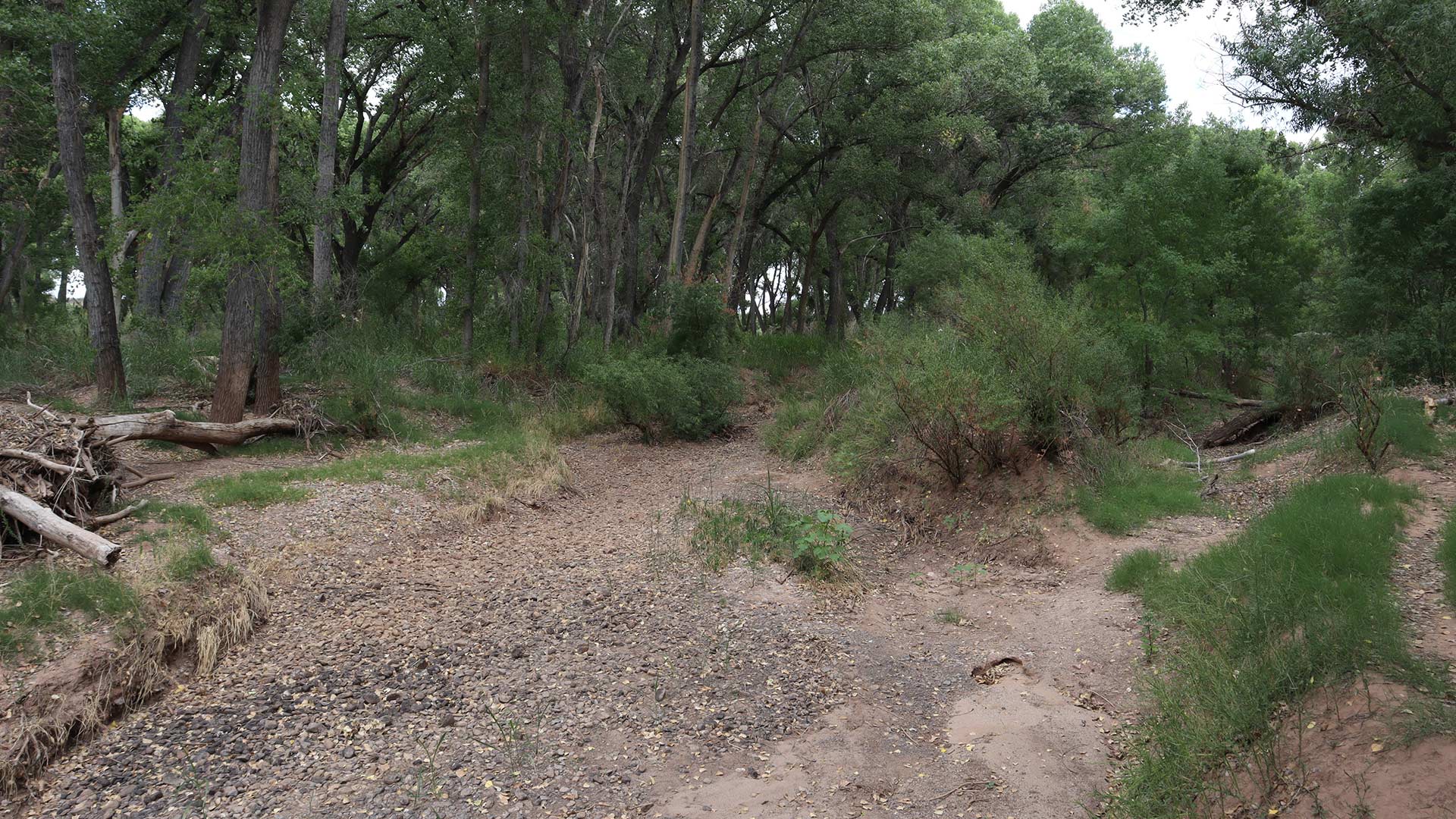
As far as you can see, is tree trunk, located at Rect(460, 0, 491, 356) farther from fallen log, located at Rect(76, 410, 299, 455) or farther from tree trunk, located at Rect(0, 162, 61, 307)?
tree trunk, located at Rect(0, 162, 61, 307)

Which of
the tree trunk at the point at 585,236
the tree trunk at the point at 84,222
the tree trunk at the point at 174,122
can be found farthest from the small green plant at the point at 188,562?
the tree trunk at the point at 585,236

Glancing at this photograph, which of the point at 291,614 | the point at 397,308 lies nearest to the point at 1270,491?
the point at 291,614

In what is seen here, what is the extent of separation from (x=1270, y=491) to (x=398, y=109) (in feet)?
62.7

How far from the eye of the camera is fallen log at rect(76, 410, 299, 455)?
853 centimetres

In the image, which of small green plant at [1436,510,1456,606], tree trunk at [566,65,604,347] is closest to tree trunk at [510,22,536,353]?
tree trunk at [566,65,604,347]

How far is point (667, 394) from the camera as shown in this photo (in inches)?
563

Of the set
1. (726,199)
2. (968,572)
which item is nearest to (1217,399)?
(968,572)

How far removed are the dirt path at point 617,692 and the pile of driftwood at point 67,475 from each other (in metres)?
0.81

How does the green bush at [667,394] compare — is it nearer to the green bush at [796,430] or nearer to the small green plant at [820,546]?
the green bush at [796,430]

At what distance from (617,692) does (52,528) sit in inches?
186

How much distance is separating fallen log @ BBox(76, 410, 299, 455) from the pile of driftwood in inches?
0.6

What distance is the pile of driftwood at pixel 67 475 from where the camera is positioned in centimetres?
673

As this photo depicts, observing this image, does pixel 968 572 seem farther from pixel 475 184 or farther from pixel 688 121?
pixel 688 121

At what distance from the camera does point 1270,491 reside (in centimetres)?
908
